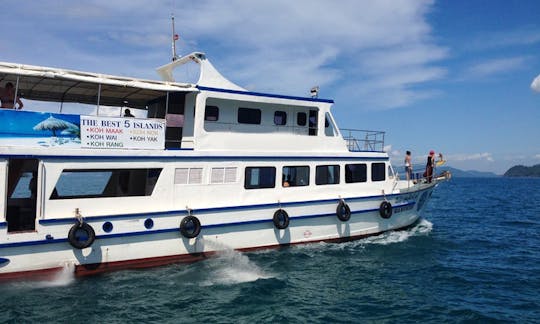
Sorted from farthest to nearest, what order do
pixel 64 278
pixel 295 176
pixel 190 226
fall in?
1. pixel 295 176
2. pixel 190 226
3. pixel 64 278

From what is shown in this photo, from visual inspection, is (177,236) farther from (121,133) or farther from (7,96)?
(7,96)

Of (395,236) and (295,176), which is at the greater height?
(295,176)

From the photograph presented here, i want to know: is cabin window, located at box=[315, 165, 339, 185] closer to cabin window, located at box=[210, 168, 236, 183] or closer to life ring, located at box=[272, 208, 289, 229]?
life ring, located at box=[272, 208, 289, 229]

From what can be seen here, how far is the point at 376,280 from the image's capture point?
1031cm

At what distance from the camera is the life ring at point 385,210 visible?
1380cm

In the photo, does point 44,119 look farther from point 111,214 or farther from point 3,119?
point 111,214

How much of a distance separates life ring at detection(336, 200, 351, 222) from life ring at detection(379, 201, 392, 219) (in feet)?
5.01

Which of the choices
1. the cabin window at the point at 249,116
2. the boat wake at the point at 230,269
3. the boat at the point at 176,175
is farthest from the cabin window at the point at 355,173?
the boat wake at the point at 230,269

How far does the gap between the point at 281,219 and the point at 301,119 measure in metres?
3.61

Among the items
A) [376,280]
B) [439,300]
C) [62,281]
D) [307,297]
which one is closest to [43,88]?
[62,281]

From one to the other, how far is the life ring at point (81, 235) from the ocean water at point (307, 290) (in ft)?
2.57

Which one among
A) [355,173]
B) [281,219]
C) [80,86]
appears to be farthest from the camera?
[355,173]

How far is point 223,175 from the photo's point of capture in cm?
1145

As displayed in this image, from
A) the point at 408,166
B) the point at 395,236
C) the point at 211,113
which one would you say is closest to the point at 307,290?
the point at 211,113
